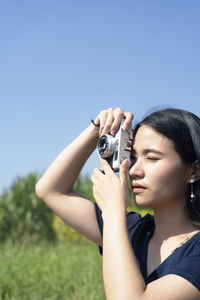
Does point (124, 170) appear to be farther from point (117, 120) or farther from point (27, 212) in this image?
point (27, 212)

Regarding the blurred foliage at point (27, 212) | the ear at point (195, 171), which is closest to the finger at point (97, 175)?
the ear at point (195, 171)

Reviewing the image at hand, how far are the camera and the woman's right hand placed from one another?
41mm

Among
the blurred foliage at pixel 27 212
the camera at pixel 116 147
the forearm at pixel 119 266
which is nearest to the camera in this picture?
the forearm at pixel 119 266

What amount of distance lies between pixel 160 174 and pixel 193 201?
299 millimetres

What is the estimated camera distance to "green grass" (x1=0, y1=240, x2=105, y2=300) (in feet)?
14.2

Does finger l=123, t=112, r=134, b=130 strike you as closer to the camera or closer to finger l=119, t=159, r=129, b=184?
the camera

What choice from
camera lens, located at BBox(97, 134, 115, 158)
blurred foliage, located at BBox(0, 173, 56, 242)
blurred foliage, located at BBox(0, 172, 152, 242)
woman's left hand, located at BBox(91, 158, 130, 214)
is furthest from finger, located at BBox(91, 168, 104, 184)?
blurred foliage, located at BBox(0, 173, 56, 242)

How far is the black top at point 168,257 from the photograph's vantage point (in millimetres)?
1777

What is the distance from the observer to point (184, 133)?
217cm

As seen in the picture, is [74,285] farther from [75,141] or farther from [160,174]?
[160,174]

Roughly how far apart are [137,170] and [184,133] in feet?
1.08

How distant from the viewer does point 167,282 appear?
1.74 m

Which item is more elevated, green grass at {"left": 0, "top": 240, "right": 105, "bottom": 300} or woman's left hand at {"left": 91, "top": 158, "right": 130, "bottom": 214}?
woman's left hand at {"left": 91, "top": 158, "right": 130, "bottom": 214}

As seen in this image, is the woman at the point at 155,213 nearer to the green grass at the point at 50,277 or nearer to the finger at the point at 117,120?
the finger at the point at 117,120
